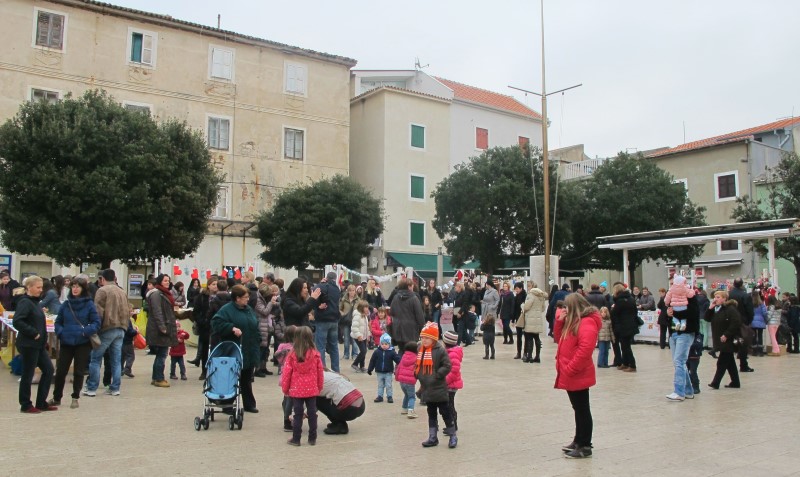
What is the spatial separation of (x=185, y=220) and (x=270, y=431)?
58.4 feet

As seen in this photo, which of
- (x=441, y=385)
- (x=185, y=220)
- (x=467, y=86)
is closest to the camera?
(x=441, y=385)

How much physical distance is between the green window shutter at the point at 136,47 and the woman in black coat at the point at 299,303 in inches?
938

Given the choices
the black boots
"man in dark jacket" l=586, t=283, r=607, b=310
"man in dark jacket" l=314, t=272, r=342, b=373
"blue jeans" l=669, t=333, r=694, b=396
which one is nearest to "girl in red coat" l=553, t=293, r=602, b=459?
the black boots

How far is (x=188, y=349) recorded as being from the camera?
16.5m

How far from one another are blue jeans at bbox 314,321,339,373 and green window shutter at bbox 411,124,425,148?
28155mm

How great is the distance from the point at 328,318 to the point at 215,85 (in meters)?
24.4

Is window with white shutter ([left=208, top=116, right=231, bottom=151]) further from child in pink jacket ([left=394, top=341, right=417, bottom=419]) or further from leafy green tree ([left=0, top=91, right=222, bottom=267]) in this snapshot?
child in pink jacket ([left=394, top=341, right=417, bottom=419])

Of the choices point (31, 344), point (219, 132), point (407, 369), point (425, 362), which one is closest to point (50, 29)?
point (219, 132)

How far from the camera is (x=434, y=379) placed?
7.05 meters

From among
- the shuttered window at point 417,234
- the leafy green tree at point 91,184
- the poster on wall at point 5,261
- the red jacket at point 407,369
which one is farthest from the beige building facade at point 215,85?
the red jacket at point 407,369

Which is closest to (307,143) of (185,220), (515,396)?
(185,220)

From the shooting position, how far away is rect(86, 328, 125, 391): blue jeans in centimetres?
962

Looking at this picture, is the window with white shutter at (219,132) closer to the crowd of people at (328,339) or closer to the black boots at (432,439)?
the crowd of people at (328,339)

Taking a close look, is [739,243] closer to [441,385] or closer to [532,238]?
[532,238]
